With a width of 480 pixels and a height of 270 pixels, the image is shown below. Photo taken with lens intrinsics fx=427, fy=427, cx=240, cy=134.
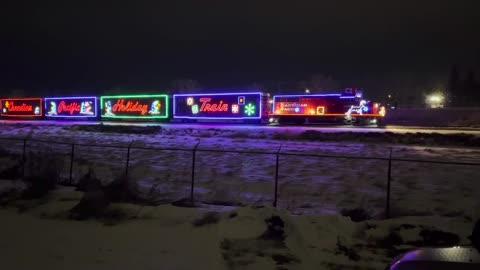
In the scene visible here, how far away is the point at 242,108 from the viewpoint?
154 ft

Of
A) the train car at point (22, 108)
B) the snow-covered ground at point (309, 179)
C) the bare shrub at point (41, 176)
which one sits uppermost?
the train car at point (22, 108)

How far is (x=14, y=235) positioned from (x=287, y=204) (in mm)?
6504

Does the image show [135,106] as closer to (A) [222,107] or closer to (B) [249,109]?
(A) [222,107]

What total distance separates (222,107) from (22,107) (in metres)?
34.8

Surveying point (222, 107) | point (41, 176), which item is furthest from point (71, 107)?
point (41, 176)

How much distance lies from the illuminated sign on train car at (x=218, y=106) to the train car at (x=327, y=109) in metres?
3.51

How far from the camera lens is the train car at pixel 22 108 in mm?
61938

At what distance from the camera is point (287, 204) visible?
452 inches

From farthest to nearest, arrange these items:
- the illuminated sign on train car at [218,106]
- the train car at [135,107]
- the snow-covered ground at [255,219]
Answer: the train car at [135,107]
the illuminated sign on train car at [218,106]
the snow-covered ground at [255,219]

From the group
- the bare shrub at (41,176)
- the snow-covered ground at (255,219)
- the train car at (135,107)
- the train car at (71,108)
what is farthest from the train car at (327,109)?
the bare shrub at (41,176)

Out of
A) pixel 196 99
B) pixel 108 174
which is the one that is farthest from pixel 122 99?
pixel 108 174

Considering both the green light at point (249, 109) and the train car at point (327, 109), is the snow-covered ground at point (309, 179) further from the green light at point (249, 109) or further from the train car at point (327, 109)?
the green light at point (249, 109)

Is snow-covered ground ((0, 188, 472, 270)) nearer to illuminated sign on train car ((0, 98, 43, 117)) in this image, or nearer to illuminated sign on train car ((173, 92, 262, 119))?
illuminated sign on train car ((173, 92, 262, 119))

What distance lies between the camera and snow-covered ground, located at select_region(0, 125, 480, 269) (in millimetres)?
7020
